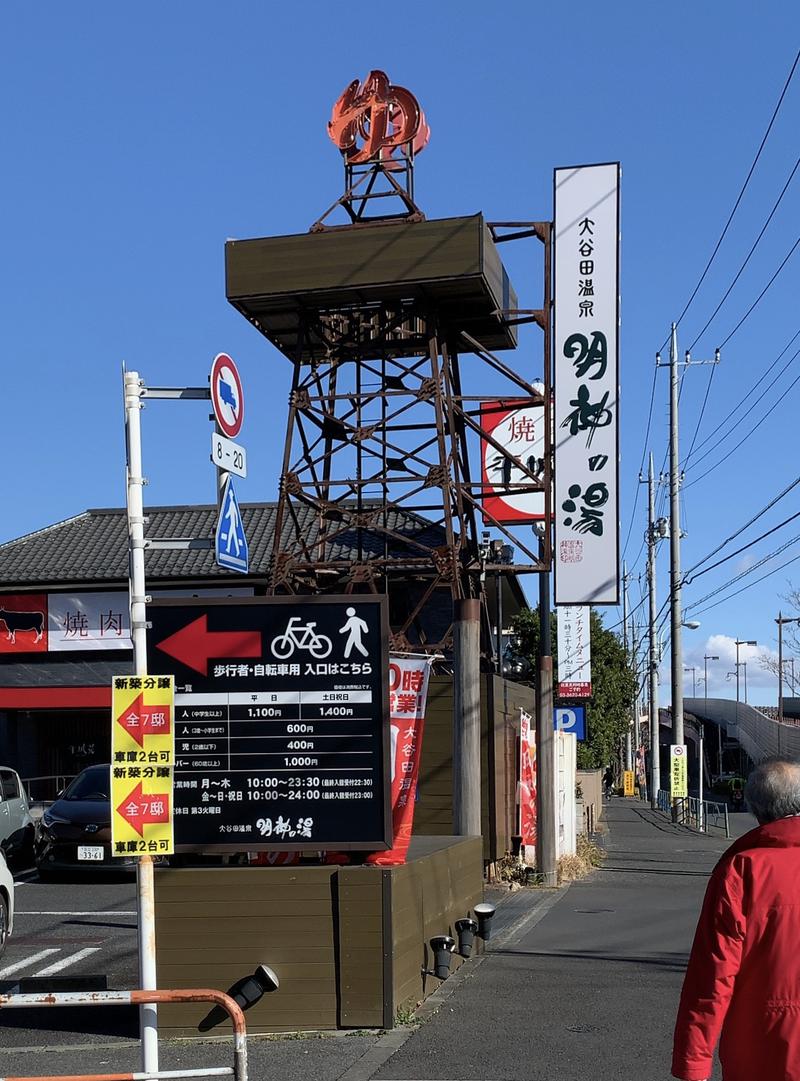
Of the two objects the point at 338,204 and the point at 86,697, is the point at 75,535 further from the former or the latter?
the point at 338,204

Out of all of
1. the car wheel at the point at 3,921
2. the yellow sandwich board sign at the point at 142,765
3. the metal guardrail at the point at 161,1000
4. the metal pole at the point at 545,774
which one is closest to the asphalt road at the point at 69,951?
the car wheel at the point at 3,921

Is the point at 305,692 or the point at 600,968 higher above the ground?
the point at 305,692

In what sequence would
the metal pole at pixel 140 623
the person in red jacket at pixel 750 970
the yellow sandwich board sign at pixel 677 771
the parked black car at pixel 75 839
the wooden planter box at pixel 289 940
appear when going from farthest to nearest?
the yellow sandwich board sign at pixel 677 771 < the parked black car at pixel 75 839 < the wooden planter box at pixel 289 940 < the metal pole at pixel 140 623 < the person in red jacket at pixel 750 970

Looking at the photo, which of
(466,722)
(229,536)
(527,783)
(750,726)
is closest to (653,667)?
(750,726)

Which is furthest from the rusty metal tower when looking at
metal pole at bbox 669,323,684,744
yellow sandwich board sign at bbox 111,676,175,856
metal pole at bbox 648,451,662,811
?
metal pole at bbox 648,451,662,811

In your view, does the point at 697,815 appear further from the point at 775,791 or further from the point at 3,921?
the point at 775,791

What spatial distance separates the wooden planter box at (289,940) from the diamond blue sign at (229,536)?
7.89 feet

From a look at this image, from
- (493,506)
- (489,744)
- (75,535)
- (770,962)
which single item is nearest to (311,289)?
(493,506)

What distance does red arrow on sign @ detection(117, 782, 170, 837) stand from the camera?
22.3ft

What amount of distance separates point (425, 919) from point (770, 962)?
5.98 m

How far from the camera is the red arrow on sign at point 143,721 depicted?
6902mm

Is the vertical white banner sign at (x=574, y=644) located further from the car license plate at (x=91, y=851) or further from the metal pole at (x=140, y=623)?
the metal pole at (x=140, y=623)

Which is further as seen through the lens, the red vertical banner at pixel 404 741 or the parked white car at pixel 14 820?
the parked white car at pixel 14 820

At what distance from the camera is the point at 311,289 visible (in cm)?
1694
